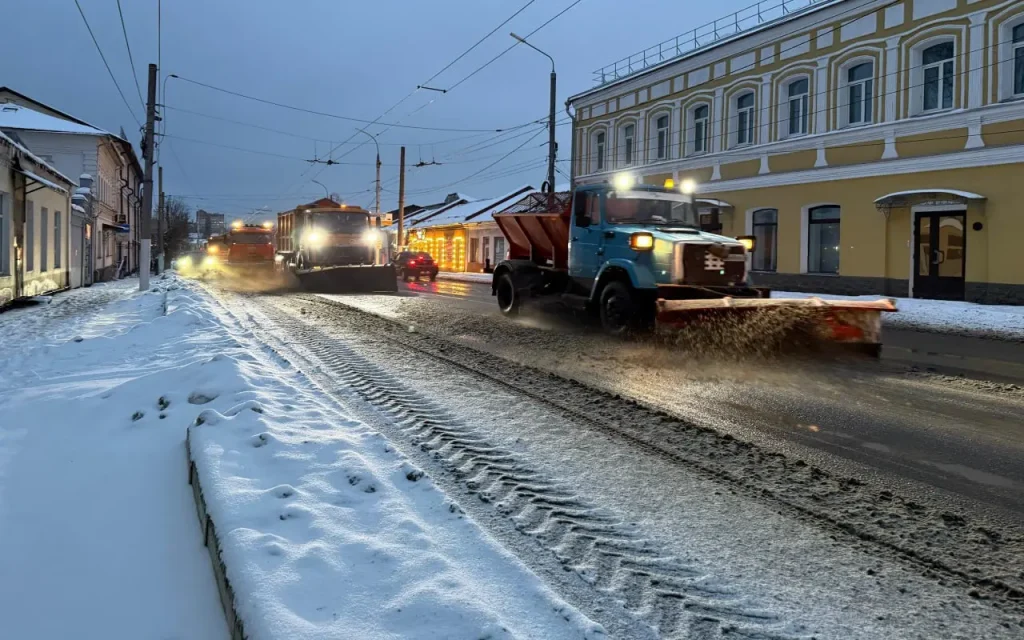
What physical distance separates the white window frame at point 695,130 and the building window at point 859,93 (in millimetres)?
5849

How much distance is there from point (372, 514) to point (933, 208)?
2083 centimetres

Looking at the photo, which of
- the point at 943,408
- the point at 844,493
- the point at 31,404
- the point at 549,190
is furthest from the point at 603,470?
the point at 549,190

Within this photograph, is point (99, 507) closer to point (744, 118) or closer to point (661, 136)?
point (744, 118)

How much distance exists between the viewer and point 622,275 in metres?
11.3

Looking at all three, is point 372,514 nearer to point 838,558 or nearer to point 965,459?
point 838,558

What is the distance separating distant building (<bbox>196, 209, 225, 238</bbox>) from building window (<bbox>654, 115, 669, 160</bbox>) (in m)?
106

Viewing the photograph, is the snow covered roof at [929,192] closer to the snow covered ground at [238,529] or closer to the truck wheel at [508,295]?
the truck wheel at [508,295]

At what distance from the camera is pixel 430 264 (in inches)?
1480

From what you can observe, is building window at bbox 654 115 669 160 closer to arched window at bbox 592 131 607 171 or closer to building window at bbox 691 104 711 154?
building window at bbox 691 104 711 154

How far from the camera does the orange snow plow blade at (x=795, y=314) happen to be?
9484 mm

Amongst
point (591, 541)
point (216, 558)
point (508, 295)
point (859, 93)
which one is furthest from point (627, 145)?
point (216, 558)

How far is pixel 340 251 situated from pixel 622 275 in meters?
14.2

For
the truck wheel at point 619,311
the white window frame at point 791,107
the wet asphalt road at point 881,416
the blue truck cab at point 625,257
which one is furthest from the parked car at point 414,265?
the wet asphalt road at point 881,416

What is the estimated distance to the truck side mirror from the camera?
12.0 meters
